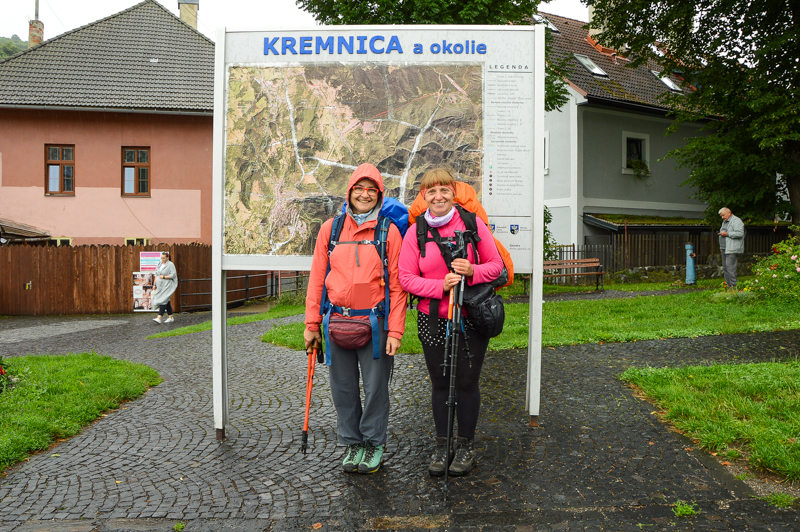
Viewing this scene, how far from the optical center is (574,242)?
22.1m

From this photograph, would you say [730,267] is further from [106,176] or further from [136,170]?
[106,176]

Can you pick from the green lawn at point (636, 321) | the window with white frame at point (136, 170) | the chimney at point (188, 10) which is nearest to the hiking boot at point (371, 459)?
the green lawn at point (636, 321)

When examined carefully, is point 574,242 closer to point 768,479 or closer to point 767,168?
point 767,168

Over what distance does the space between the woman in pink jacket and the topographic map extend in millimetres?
830

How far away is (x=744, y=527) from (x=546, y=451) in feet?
4.33

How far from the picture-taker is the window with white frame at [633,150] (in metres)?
23.3

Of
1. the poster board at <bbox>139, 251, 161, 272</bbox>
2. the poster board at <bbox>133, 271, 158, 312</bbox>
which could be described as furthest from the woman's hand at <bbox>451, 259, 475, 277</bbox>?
the poster board at <bbox>133, 271, 158, 312</bbox>

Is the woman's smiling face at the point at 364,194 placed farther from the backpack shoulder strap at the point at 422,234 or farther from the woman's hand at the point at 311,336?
the woman's hand at the point at 311,336

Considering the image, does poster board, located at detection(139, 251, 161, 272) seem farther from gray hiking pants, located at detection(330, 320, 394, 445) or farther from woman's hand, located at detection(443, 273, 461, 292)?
woman's hand, located at detection(443, 273, 461, 292)

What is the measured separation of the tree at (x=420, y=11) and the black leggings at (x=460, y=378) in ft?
34.7

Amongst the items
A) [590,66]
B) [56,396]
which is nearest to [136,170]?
[56,396]

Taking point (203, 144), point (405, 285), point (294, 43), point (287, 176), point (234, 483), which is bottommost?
point (234, 483)

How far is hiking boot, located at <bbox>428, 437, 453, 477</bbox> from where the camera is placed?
12.4 feet

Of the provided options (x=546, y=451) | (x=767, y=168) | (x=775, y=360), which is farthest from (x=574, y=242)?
(x=546, y=451)
